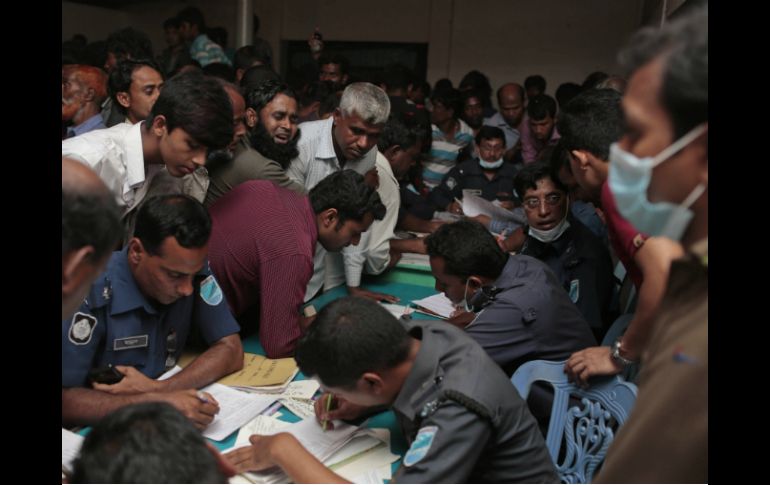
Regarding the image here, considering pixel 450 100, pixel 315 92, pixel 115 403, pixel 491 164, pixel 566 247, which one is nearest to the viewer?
pixel 115 403

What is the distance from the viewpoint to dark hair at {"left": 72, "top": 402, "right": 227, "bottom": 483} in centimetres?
87

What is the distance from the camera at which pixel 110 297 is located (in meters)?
1.57

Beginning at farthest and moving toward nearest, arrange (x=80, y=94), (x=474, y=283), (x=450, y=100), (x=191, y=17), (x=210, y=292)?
(x=191, y=17)
(x=450, y=100)
(x=80, y=94)
(x=474, y=283)
(x=210, y=292)

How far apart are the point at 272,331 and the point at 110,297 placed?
20.2 inches

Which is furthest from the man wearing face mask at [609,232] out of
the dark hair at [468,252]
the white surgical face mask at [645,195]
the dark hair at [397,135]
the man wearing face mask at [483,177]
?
the man wearing face mask at [483,177]

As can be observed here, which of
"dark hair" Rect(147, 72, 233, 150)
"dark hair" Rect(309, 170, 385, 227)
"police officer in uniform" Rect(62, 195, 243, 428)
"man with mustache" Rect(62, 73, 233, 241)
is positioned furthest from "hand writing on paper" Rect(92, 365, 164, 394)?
"dark hair" Rect(309, 170, 385, 227)

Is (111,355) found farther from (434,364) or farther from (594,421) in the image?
(594,421)

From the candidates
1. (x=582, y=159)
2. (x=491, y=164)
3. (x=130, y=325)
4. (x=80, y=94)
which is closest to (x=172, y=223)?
(x=130, y=325)

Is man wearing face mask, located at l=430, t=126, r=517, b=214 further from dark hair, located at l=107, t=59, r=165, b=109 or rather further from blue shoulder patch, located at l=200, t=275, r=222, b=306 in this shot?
blue shoulder patch, located at l=200, t=275, r=222, b=306

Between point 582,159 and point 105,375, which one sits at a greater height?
point 582,159

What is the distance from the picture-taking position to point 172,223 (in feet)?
5.13

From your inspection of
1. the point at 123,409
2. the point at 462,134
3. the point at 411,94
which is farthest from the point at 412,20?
the point at 123,409

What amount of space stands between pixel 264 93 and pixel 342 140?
1.28 feet

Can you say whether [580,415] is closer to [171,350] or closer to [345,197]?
[345,197]
